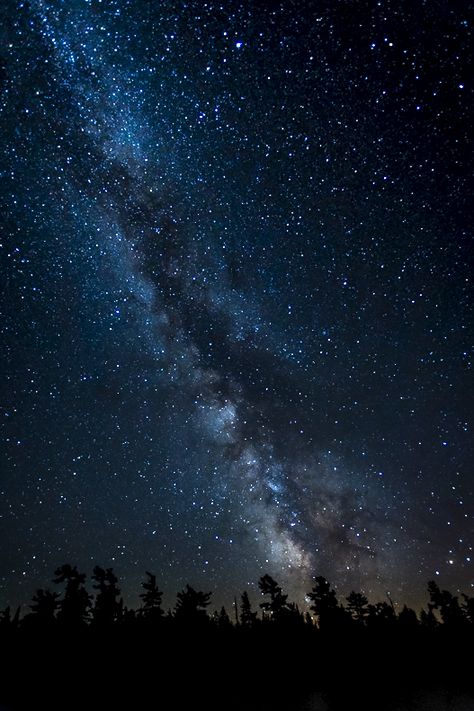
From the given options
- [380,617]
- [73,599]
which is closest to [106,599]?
[73,599]

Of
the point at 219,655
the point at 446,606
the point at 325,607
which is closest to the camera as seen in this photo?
the point at 219,655

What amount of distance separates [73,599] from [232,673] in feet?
42.5

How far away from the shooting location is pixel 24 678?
21203 millimetres

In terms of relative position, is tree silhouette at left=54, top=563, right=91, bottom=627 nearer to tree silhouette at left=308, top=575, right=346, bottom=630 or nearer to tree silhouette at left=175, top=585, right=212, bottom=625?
tree silhouette at left=175, top=585, right=212, bottom=625

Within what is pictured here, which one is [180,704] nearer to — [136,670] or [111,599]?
[136,670]

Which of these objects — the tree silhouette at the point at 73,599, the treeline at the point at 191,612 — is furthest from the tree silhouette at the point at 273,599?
the tree silhouette at the point at 73,599

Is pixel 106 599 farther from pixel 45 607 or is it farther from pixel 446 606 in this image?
pixel 446 606

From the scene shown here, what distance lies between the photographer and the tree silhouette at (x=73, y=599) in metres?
26.9

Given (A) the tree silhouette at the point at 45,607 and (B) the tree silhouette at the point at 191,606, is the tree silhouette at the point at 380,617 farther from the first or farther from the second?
(A) the tree silhouette at the point at 45,607

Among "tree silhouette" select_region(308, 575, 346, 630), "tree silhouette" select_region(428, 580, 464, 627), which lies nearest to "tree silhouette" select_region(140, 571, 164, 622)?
"tree silhouette" select_region(308, 575, 346, 630)

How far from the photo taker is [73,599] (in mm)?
28469

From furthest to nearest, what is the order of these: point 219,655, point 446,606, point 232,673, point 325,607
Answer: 1. point 446,606
2. point 325,607
3. point 219,655
4. point 232,673

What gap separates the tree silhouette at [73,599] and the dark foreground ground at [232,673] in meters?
1.82

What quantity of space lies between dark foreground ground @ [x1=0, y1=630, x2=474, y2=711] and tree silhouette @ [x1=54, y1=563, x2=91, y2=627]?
1824 mm
